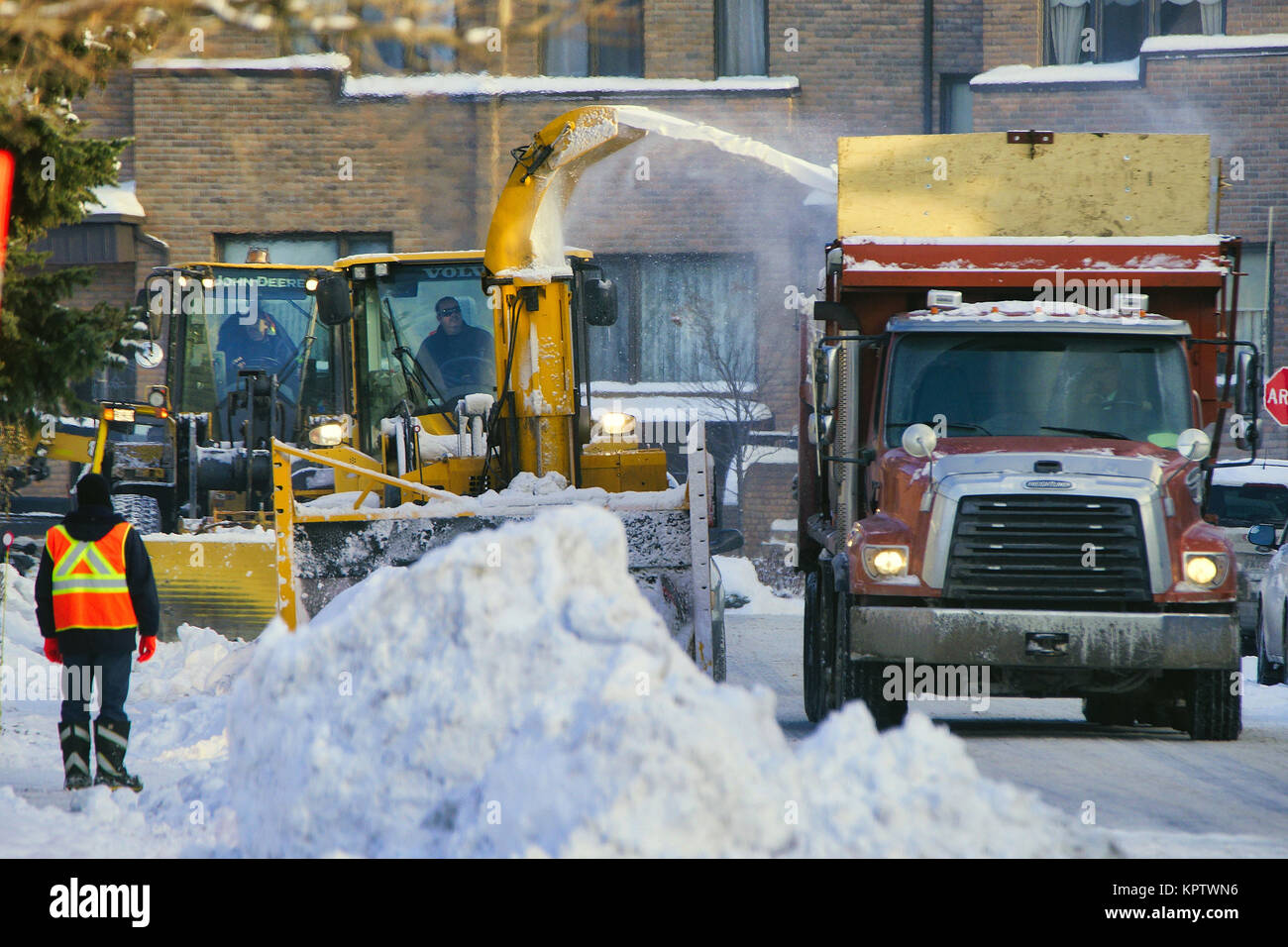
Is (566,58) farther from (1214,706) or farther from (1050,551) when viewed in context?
(1214,706)

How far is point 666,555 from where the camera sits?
10.3 m

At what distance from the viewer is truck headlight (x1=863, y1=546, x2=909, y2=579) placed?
9414 millimetres

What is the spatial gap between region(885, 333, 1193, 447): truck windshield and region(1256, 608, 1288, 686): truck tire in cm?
453

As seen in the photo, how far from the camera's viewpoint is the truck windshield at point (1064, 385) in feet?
32.6

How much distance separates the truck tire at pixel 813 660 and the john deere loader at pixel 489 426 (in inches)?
25.2

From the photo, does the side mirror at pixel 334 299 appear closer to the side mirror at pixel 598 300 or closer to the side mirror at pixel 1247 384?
the side mirror at pixel 598 300

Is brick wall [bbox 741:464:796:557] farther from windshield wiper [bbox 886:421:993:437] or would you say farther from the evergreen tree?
the evergreen tree

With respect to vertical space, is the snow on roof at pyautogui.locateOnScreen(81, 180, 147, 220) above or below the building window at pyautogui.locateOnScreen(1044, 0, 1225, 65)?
below

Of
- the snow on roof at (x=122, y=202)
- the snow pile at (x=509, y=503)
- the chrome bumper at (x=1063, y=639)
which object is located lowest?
the chrome bumper at (x=1063, y=639)

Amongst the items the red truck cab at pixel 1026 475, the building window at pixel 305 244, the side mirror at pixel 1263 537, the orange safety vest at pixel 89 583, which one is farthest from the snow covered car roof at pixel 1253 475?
the building window at pixel 305 244

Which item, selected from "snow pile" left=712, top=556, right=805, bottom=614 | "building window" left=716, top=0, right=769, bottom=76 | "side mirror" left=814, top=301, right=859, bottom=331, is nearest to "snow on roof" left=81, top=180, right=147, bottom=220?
"building window" left=716, top=0, right=769, bottom=76

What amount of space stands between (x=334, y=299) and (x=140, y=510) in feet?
16.9
